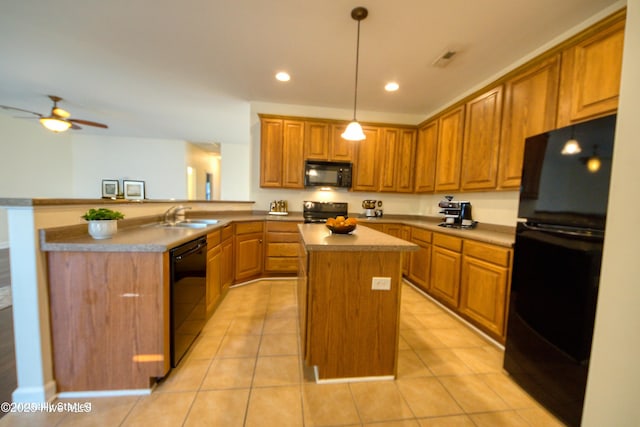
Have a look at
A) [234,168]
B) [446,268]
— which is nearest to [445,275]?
[446,268]

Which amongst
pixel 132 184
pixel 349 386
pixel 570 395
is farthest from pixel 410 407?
pixel 132 184

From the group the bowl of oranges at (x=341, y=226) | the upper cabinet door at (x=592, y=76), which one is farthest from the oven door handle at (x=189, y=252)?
the upper cabinet door at (x=592, y=76)

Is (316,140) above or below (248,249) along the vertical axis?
above

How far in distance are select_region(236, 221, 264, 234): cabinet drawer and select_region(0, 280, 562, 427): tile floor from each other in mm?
1254

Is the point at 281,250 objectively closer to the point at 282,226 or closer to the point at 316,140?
the point at 282,226

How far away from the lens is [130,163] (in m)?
6.18

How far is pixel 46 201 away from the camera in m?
1.29

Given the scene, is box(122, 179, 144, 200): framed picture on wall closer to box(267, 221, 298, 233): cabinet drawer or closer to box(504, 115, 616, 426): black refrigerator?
box(267, 221, 298, 233): cabinet drawer

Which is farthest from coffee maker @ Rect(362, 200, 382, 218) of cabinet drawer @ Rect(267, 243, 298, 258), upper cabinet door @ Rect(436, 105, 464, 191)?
cabinet drawer @ Rect(267, 243, 298, 258)

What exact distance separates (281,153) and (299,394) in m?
2.98

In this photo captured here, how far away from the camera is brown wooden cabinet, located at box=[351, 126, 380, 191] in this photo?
3.73m

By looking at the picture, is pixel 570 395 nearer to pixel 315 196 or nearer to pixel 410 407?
pixel 410 407

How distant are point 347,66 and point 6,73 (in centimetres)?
419

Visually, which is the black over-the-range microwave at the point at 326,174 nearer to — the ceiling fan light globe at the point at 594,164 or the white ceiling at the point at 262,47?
the white ceiling at the point at 262,47
